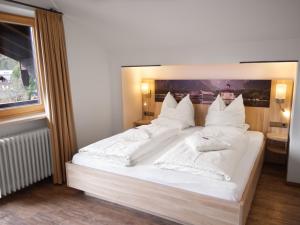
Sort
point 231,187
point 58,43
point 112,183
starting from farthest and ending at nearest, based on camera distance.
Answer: point 58,43, point 112,183, point 231,187

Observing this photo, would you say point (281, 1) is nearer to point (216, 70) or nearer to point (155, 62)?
point (216, 70)

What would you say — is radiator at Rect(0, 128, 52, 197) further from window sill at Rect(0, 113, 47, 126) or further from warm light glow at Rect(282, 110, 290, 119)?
warm light glow at Rect(282, 110, 290, 119)

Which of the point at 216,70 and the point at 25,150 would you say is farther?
the point at 216,70

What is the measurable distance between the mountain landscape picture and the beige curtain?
5.62 ft

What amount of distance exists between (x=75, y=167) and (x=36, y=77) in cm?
141

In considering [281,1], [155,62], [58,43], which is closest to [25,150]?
[58,43]

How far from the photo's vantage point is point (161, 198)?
2.39m

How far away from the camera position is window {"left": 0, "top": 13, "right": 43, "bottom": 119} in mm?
3104

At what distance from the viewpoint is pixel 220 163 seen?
2.35 metres

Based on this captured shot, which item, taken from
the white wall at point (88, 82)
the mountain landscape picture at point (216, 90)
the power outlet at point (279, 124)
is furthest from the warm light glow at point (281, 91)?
the white wall at point (88, 82)

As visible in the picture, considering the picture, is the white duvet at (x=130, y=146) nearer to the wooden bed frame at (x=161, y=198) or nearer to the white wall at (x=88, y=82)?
the wooden bed frame at (x=161, y=198)

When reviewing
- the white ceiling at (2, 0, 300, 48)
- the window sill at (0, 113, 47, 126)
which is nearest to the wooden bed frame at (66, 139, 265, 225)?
the window sill at (0, 113, 47, 126)

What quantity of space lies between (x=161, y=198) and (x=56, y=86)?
2003 mm

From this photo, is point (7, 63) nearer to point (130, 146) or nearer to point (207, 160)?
point (130, 146)
